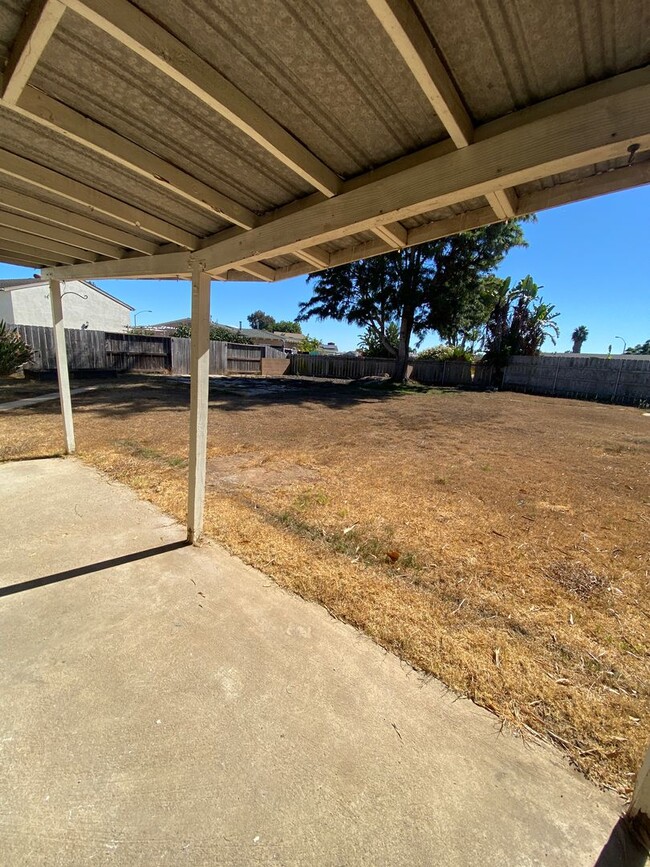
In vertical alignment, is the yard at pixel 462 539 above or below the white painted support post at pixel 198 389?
below

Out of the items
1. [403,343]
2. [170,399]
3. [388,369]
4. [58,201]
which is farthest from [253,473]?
[388,369]

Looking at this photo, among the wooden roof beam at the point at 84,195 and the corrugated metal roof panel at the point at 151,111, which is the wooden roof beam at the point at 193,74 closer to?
the corrugated metal roof panel at the point at 151,111

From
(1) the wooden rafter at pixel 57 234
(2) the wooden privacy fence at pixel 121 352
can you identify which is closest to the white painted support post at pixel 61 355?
(1) the wooden rafter at pixel 57 234

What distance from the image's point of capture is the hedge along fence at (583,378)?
16.0 m

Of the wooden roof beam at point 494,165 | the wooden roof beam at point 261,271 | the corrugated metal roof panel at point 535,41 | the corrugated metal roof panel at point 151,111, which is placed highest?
the corrugated metal roof panel at point 535,41

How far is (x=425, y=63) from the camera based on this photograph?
3.51ft

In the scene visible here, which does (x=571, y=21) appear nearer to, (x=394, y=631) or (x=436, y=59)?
(x=436, y=59)

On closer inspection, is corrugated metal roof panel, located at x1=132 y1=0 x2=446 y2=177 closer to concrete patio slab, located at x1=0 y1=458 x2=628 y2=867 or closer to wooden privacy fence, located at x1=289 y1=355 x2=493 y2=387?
concrete patio slab, located at x1=0 y1=458 x2=628 y2=867

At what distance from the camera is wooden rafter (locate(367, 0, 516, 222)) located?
96cm

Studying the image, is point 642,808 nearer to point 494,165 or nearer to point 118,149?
point 494,165

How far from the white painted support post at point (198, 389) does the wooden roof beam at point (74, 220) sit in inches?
30.2

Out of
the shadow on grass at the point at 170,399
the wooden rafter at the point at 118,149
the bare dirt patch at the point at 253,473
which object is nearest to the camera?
the wooden rafter at the point at 118,149

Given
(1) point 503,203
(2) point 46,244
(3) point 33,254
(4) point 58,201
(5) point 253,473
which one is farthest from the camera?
(5) point 253,473

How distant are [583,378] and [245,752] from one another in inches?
835
